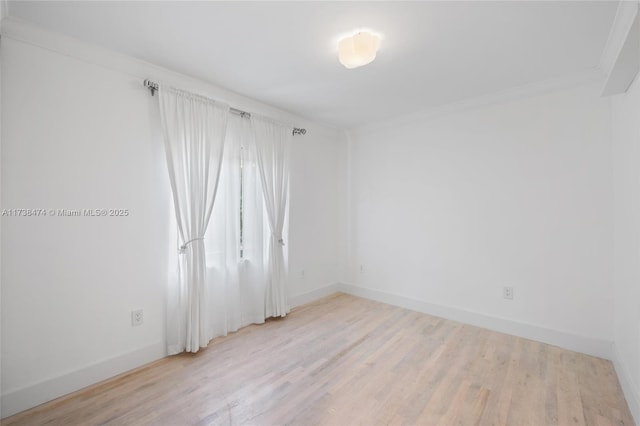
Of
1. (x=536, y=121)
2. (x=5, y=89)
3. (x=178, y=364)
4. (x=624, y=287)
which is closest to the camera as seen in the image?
(x=5, y=89)

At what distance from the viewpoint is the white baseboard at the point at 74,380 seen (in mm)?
1777

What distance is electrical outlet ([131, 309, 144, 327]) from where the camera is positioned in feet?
7.56

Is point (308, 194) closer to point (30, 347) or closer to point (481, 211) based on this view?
point (481, 211)

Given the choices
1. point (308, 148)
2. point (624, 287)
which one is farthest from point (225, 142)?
point (624, 287)

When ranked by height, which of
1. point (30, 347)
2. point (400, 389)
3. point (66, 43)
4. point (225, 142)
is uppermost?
point (66, 43)

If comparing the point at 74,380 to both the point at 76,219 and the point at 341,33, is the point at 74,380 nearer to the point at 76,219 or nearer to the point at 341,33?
the point at 76,219

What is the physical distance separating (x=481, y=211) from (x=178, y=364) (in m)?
3.43

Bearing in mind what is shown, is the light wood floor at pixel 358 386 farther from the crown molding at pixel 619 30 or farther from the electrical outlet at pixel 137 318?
the crown molding at pixel 619 30

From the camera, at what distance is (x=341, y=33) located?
196 cm

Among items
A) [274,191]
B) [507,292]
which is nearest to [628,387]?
[507,292]

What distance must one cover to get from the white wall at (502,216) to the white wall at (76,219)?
2801 mm

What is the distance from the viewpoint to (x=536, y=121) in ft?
9.20
